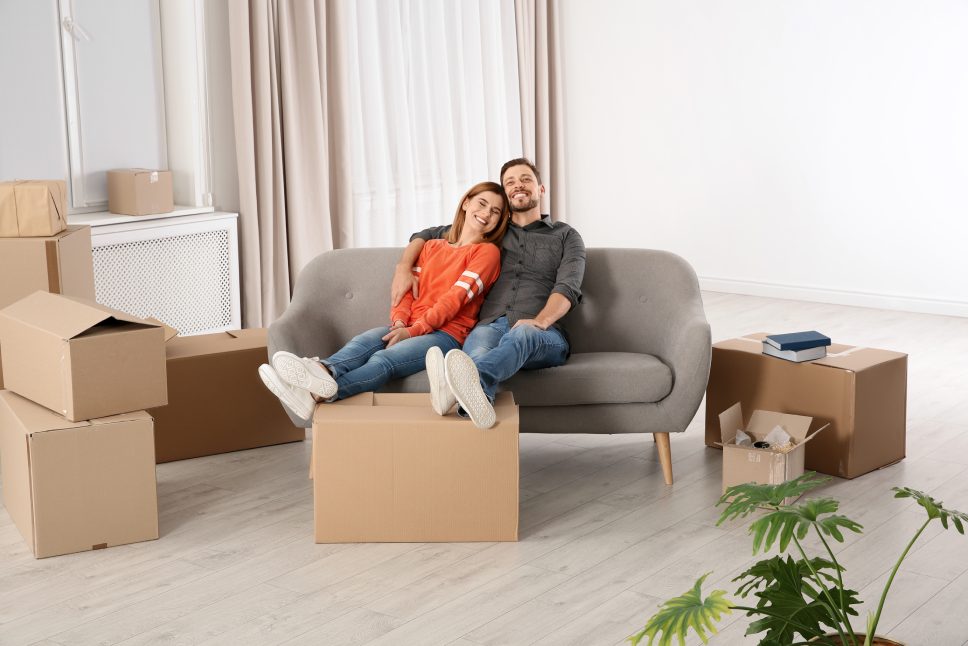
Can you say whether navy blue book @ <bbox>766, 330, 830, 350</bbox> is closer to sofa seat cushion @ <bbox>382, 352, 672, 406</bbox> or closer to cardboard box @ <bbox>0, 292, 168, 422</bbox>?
sofa seat cushion @ <bbox>382, 352, 672, 406</bbox>

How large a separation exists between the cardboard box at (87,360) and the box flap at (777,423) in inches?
68.6

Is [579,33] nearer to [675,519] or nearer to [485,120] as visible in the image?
[485,120]

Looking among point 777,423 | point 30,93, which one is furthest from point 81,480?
point 30,93

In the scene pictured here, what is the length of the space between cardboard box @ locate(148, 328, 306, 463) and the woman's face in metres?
0.80

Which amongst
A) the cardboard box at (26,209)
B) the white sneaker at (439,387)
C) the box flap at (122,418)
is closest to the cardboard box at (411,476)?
the white sneaker at (439,387)

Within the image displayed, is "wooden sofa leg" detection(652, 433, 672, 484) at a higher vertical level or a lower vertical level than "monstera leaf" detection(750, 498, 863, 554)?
lower

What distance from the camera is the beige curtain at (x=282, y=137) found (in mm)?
4965

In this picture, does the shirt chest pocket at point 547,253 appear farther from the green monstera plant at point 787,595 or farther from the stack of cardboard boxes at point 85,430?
the green monstera plant at point 787,595

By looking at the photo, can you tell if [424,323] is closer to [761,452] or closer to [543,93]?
[761,452]

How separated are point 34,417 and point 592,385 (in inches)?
60.8

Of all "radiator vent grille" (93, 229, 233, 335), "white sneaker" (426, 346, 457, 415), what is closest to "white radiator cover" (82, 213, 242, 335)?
"radiator vent grille" (93, 229, 233, 335)

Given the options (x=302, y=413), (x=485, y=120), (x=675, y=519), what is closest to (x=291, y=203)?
(x=485, y=120)

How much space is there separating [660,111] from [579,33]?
75cm

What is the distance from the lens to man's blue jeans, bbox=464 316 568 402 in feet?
10.0
